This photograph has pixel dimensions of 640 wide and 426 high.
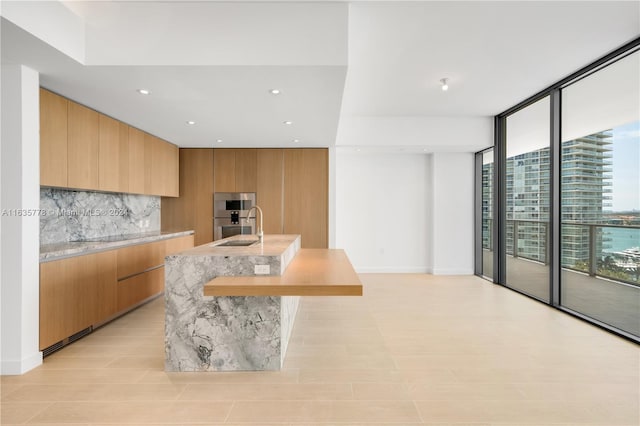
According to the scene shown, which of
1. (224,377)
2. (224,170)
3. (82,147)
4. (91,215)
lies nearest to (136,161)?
(91,215)

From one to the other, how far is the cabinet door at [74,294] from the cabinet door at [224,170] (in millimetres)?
2609

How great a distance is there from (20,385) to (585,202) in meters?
5.56

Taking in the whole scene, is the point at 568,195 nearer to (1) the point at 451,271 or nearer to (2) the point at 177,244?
(1) the point at 451,271

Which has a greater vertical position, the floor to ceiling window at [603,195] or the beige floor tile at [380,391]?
the floor to ceiling window at [603,195]

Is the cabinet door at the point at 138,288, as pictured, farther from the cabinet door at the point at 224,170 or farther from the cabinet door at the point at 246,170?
the cabinet door at the point at 246,170

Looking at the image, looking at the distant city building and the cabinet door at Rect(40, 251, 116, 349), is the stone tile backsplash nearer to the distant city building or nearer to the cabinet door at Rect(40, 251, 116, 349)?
the cabinet door at Rect(40, 251, 116, 349)

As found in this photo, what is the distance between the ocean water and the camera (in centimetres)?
340

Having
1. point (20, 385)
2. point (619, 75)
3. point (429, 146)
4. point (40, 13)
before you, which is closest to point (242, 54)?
point (40, 13)

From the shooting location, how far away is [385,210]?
6.94 metres

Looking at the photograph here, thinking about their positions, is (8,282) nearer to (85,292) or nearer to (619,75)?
(85,292)

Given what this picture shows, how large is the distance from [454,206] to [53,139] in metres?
6.15

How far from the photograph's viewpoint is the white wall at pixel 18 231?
2590 mm

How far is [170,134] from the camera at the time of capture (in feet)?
16.6

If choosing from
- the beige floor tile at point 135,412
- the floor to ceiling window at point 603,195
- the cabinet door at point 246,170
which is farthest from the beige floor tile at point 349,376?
the cabinet door at point 246,170
